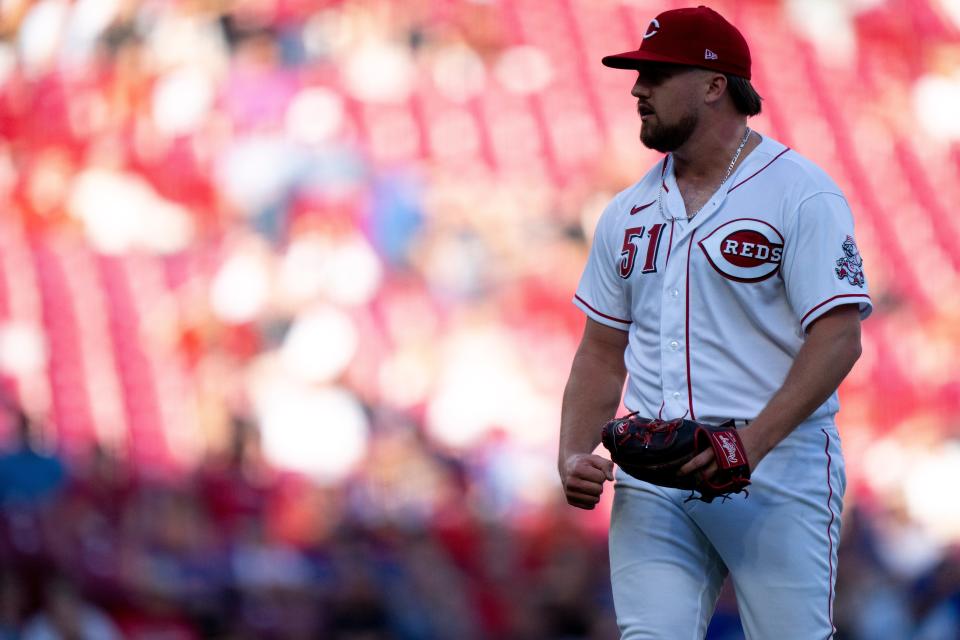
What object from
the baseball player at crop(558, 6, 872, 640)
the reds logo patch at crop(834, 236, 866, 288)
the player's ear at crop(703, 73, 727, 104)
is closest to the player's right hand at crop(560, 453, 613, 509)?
the baseball player at crop(558, 6, 872, 640)

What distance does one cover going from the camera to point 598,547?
6168mm

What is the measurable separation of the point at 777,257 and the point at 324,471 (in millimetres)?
4746

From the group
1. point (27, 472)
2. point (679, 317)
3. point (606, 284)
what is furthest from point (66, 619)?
point (679, 317)

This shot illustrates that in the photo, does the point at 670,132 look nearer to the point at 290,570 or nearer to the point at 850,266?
the point at 850,266

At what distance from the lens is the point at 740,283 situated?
7.59 feet

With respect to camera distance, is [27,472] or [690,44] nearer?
[690,44]

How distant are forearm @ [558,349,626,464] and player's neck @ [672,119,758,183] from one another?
41cm

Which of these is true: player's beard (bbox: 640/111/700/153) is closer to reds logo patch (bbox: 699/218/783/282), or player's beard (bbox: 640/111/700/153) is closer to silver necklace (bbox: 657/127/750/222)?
silver necklace (bbox: 657/127/750/222)

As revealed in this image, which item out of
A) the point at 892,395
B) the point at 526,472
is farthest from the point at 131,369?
the point at 892,395

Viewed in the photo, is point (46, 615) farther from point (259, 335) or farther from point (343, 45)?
point (343, 45)

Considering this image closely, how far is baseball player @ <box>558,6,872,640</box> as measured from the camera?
7.38ft

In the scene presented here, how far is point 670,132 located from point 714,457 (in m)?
0.61

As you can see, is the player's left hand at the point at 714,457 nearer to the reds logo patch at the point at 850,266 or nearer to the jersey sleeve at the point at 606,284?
the reds logo patch at the point at 850,266

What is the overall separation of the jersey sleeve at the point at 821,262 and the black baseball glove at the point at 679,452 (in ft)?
0.81
